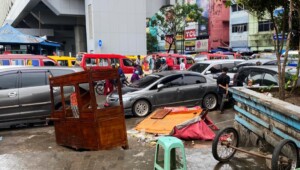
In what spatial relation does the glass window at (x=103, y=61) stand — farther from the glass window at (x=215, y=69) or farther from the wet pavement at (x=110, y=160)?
the wet pavement at (x=110, y=160)

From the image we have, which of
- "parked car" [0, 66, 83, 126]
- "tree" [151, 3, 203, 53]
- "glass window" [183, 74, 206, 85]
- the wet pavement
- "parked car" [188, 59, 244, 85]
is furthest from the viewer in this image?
"tree" [151, 3, 203, 53]

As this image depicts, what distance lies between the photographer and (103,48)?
32.6 metres

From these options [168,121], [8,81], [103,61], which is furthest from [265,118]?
[103,61]

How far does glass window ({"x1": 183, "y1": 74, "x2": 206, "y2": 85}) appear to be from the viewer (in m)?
11.9

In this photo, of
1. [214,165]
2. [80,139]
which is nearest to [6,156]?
[80,139]

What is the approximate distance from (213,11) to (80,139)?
49.5m

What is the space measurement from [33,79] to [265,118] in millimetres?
6585

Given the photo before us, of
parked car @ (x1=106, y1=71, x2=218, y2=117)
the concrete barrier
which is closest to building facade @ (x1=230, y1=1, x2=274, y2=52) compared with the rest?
parked car @ (x1=106, y1=71, x2=218, y2=117)

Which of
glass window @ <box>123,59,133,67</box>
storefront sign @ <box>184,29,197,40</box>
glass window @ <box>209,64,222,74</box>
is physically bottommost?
glass window @ <box>209,64,222,74</box>

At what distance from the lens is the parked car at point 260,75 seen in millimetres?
9914

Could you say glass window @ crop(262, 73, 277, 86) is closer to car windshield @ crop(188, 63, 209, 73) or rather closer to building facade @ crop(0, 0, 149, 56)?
car windshield @ crop(188, 63, 209, 73)

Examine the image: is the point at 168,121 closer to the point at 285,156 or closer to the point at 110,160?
the point at 110,160

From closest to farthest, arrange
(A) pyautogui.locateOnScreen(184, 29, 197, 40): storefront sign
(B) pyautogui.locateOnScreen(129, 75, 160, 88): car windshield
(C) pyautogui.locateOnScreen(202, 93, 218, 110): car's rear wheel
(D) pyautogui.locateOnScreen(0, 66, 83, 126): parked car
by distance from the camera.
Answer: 1. (D) pyautogui.locateOnScreen(0, 66, 83, 126): parked car
2. (B) pyautogui.locateOnScreen(129, 75, 160, 88): car windshield
3. (C) pyautogui.locateOnScreen(202, 93, 218, 110): car's rear wheel
4. (A) pyautogui.locateOnScreen(184, 29, 197, 40): storefront sign

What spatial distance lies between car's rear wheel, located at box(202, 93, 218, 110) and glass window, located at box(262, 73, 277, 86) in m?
2.30
